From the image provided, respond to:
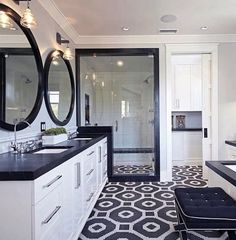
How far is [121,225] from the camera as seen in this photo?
269 cm

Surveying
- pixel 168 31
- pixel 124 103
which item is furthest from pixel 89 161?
pixel 168 31

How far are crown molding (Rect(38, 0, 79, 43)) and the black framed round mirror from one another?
17.5 inches

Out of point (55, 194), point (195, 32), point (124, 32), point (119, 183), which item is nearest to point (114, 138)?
point (119, 183)

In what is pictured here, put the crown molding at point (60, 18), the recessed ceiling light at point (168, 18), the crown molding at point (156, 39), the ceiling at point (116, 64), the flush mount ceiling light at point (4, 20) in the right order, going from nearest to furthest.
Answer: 1. the flush mount ceiling light at point (4, 20)
2. the crown molding at point (60, 18)
3. the recessed ceiling light at point (168, 18)
4. the crown molding at point (156, 39)
5. the ceiling at point (116, 64)

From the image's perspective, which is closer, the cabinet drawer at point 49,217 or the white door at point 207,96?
the cabinet drawer at point 49,217

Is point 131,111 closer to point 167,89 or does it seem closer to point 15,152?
point 167,89

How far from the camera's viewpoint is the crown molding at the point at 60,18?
301 centimetres

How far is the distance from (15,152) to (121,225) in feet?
4.50

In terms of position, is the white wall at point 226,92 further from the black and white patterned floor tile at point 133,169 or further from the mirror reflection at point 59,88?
the mirror reflection at point 59,88

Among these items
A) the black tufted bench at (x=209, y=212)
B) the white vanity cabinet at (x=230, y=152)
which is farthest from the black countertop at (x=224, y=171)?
the white vanity cabinet at (x=230, y=152)

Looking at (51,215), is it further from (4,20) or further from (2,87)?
(4,20)

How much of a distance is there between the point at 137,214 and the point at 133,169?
1.85 m

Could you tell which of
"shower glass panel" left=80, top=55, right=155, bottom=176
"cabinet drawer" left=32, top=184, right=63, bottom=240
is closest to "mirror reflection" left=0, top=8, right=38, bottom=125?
"cabinet drawer" left=32, top=184, right=63, bottom=240

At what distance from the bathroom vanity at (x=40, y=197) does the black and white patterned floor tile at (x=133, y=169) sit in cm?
234
